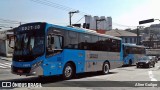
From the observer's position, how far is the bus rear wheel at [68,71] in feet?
55.2

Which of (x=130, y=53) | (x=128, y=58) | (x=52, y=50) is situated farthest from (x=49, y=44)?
(x=130, y=53)

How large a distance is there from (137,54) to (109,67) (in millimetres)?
22389

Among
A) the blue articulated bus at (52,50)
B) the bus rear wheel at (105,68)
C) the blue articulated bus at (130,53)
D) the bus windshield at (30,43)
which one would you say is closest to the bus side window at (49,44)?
the blue articulated bus at (52,50)

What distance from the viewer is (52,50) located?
15484mm

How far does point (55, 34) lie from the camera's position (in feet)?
52.2

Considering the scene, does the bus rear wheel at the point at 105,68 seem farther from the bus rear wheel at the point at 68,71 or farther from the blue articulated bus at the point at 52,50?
the bus rear wheel at the point at 68,71

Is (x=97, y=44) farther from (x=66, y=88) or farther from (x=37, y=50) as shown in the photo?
(x=66, y=88)

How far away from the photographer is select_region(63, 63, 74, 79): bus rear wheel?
55.2 ft

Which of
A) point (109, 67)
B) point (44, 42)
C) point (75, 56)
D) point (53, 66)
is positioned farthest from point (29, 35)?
point (109, 67)

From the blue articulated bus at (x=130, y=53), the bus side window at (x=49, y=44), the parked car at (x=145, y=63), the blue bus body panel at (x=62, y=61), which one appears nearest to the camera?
the bus side window at (x=49, y=44)

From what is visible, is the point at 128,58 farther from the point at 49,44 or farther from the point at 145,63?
the point at 49,44

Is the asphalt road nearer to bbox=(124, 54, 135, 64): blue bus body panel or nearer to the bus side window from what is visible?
the bus side window

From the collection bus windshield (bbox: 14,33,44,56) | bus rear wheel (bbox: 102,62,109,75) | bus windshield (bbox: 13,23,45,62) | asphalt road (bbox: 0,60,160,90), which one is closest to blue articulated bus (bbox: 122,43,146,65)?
bus rear wheel (bbox: 102,62,109,75)

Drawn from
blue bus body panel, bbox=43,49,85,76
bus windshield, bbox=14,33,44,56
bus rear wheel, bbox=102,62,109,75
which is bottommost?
bus rear wheel, bbox=102,62,109,75
